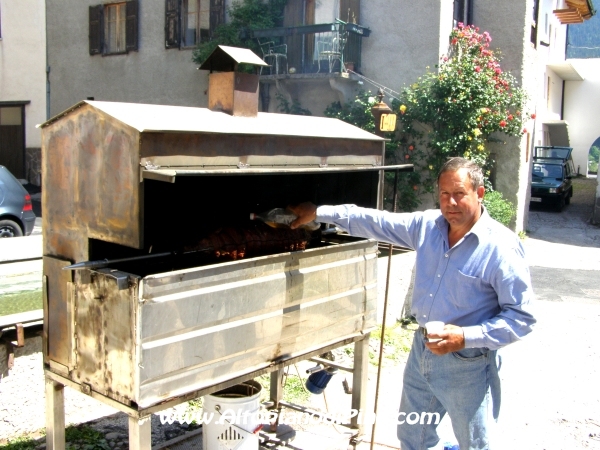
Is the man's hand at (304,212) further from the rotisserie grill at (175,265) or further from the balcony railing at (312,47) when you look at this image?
the balcony railing at (312,47)

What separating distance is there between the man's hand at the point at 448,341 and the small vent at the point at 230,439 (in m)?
1.44

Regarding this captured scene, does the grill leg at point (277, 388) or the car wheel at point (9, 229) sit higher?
the car wheel at point (9, 229)

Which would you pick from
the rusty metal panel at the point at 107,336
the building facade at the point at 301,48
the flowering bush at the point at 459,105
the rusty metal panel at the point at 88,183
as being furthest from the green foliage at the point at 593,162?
the rusty metal panel at the point at 107,336

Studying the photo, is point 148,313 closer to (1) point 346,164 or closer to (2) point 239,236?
(2) point 239,236

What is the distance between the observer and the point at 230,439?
3.74m

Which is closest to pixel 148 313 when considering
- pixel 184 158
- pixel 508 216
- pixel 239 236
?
pixel 184 158

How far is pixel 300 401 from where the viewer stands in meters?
5.32

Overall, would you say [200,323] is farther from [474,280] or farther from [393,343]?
[393,343]

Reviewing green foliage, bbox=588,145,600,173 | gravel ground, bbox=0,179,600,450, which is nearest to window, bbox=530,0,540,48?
gravel ground, bbox=0,179,600,450

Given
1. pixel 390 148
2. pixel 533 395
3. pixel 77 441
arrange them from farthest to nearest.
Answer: pixel 390 148
pixel 533 395
pixel 77 441

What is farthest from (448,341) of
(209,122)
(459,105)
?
(459,105)

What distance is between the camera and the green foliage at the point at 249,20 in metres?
13.3

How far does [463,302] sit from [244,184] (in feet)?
6.18

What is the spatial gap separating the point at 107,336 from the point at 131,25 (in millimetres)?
14037
